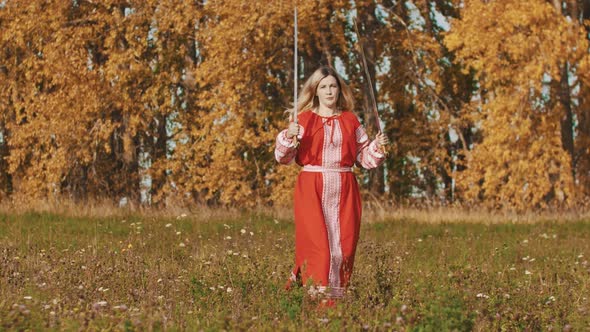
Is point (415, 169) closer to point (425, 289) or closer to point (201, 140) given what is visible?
point (201, 140)

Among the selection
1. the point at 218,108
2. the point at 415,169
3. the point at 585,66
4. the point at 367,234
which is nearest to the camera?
the point at 367,234

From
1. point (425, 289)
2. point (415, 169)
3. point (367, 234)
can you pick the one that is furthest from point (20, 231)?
point (415, 169)

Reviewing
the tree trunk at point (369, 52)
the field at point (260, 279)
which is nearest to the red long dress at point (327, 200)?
the field at point (260, 279)

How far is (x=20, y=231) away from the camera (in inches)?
513

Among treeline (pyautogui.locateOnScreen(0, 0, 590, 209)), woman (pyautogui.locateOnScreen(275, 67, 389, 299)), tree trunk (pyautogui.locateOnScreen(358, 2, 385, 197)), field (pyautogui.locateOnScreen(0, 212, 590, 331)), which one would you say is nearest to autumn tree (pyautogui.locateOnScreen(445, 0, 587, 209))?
treeline (pyautogui.locateOnScreen(0, 0, 590, 209))

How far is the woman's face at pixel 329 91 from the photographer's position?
743 cm

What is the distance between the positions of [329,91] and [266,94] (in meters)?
13.8

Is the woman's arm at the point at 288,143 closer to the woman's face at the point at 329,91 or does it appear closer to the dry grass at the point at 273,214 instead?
the woman's face at the point at 329,91

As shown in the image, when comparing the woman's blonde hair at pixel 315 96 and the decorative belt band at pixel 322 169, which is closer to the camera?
the decorative belt band at pixel 322 169

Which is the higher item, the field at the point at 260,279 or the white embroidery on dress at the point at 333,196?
the white embroidery on dress at the point at 333,196

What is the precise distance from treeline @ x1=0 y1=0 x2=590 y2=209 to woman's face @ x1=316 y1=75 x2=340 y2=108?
10.5 metres

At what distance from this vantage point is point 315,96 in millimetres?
7641

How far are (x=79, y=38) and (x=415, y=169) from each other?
720 centimetres

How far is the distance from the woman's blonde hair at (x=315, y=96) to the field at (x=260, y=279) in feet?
3.85
